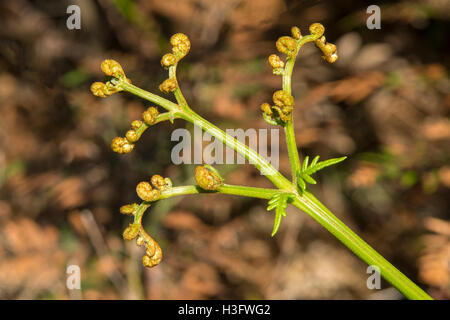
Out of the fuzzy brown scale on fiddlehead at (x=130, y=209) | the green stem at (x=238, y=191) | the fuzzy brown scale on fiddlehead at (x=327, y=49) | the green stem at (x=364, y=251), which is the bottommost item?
the green stem at (x=364, y=251)

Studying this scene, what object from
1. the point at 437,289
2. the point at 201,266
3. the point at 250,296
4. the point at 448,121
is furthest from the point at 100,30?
the point at 437,289

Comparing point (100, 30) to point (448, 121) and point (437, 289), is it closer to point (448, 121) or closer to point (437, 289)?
point (448, 121)

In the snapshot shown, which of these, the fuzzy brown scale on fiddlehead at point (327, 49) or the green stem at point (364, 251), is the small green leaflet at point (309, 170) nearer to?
the green stem at point (364, 251)

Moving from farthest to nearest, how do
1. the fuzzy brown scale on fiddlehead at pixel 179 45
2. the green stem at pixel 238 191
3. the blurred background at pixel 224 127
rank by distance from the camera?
the blurred background at pixel 224 127
the fuzzy brown scale on fiddlehead at pixel 179 45
the green stem at pixel 238 191

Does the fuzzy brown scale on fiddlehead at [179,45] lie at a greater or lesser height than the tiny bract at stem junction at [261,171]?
greater

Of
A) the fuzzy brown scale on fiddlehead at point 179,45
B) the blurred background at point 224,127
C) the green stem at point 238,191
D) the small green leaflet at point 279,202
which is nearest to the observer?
the small green leaflet at point 279,202

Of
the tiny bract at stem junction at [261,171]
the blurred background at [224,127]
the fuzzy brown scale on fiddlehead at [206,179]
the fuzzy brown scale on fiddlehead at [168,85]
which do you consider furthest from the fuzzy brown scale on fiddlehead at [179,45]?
the blurred background at [224,127]

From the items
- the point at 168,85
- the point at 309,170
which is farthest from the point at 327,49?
the point at 168,85

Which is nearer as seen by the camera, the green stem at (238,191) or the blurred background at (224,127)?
the green stem at (238,191)

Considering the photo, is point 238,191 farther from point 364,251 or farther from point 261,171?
point 364,251
